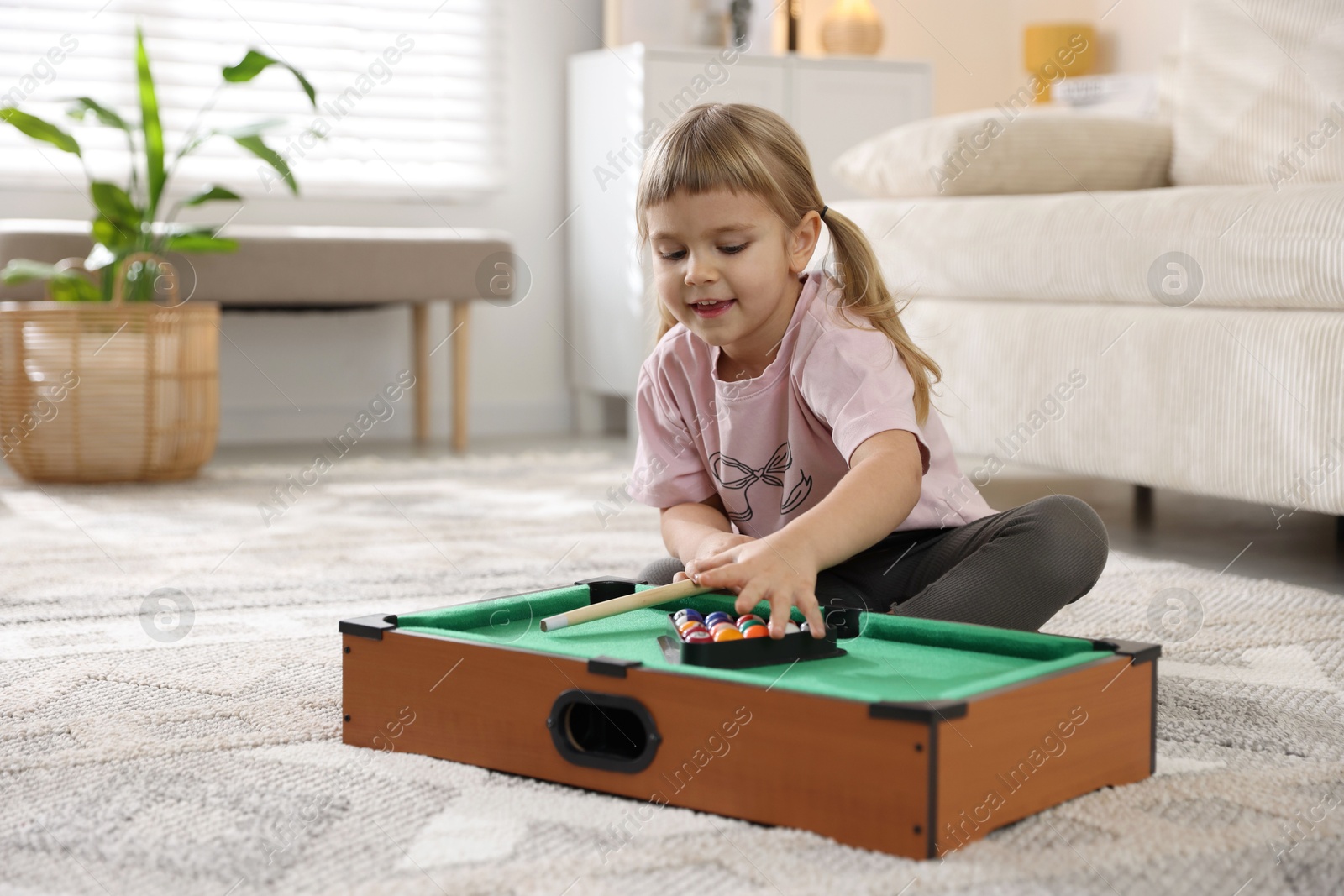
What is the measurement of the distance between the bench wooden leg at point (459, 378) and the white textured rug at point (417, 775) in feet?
4.15

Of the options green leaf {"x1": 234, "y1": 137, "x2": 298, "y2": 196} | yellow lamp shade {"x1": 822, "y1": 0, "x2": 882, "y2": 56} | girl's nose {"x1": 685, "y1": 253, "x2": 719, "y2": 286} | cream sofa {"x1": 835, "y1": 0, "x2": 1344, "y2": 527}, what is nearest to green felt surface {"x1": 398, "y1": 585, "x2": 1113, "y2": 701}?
girl's nose {"x1": 685, "y1": 253, "x2": 719, "y2": 286}

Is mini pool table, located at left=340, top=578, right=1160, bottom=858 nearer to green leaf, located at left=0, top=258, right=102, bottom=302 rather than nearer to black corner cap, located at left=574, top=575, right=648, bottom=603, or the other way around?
black corner cap, located at left=574, top=575, right=648, bottom=603

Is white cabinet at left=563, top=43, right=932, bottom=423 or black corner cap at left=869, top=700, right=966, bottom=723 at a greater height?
white cabinet at left=563, top=43, right=932, bottom=423

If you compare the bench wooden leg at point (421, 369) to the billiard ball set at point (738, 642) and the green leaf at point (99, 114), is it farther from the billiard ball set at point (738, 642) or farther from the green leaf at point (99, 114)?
the billiard ball set at point (738, 642)

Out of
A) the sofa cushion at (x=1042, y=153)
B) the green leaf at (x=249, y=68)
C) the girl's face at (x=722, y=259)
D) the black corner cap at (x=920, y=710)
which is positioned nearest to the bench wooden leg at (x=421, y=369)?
the green leaf at (x=249, y=68)

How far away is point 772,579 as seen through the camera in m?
0.83

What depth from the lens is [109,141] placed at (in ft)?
9.37

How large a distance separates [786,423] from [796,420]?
24 mm

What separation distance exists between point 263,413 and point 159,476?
647mm

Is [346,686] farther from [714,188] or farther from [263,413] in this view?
[263,413]

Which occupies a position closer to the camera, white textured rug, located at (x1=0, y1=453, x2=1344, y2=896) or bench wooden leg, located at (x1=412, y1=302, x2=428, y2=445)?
white textured rug, located at (x1=0, y1=453, x2=1344, y2=896)

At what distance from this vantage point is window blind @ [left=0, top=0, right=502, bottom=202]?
2795 millimetres

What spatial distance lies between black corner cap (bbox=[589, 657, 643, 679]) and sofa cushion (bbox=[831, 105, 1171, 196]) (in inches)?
51.2

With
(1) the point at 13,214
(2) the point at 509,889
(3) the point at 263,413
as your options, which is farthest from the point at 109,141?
(2) the point at 509,889
